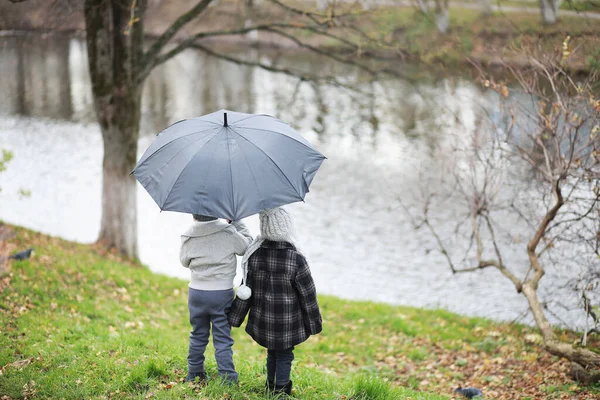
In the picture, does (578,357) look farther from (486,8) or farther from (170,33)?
(486,8)

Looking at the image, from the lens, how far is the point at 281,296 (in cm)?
420

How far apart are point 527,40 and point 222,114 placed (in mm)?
4370

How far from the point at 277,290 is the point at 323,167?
41.8ft

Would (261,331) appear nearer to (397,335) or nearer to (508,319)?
(397,335)

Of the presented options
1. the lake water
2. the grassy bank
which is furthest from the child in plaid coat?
the lake water

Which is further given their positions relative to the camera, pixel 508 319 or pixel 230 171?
pixel 508 319

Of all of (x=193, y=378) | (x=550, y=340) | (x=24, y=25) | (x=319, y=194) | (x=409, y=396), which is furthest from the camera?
(x=319, y=194)

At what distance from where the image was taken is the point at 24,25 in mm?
10102

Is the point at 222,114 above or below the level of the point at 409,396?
above

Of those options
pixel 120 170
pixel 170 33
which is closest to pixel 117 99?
pixel 120 170

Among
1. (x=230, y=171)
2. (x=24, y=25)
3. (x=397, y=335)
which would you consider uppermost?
(x=24, y=25)

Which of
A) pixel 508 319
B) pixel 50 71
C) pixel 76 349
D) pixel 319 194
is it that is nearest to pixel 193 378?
pixel 76 349

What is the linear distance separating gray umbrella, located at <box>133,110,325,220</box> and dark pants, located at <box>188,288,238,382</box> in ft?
2.17

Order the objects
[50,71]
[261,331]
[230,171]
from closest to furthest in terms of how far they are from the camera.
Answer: [230,171] < [261,331] < [50,71]
